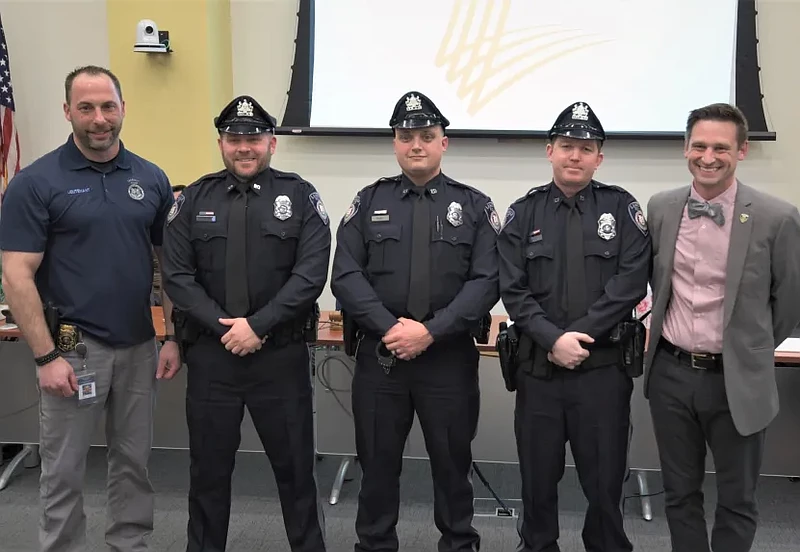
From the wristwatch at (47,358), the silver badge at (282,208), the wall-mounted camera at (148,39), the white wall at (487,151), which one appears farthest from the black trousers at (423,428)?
the wall-mounted camera at (148,39)

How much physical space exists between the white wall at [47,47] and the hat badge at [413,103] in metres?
2.98

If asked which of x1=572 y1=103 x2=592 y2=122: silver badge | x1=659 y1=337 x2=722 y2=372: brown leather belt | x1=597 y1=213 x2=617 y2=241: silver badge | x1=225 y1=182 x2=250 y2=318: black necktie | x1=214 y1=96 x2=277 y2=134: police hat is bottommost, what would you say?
x1=659 y1=337 x2=722 y2=372: brown leather belt

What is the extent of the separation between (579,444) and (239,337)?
1.21m

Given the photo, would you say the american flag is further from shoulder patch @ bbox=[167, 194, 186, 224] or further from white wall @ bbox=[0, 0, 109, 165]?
shoulder patch @ bbox=[167, 194, 186, 224]

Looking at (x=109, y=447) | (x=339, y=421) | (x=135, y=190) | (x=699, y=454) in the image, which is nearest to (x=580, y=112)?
(x=699, y=454)

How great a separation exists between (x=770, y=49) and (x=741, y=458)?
289cm

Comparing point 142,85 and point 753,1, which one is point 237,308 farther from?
point 753,1

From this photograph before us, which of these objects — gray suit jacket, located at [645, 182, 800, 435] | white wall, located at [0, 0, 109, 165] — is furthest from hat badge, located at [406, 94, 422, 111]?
white wall, located at [0, 0, 109, 165]

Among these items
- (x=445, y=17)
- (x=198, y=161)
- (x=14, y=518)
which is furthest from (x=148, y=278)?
(x=445, y=17)

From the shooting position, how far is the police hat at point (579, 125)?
2195 millimetres

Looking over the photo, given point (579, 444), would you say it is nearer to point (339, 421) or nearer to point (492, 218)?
point (492, 218)

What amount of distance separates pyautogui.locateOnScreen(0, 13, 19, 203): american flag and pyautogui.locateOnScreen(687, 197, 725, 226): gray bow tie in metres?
4.11

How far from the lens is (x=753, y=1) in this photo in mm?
3828

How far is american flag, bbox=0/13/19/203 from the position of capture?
4156 mm
